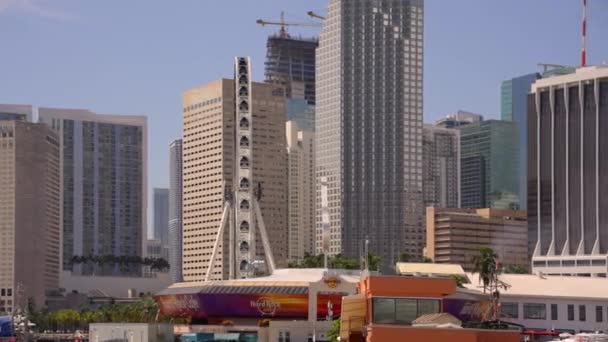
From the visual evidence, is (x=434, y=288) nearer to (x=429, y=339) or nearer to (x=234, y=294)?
(x=429, y=339)

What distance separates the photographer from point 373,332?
84188mm

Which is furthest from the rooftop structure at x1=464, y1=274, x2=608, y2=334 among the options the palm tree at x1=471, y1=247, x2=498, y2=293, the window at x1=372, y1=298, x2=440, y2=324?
the window at x1=372, y1=298, x2=440, y2=324

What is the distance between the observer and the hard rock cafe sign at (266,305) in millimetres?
170000

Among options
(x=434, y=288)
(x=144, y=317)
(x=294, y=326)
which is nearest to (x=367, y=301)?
(x=434, y=288)

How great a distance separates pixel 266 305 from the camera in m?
170

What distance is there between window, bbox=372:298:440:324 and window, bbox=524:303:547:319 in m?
81.6

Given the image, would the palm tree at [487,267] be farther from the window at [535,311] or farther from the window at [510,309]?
the window at [535,311]

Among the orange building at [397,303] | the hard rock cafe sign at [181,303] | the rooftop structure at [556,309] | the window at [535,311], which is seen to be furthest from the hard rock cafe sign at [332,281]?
the orange building at [397,303]

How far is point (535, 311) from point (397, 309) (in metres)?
83.1

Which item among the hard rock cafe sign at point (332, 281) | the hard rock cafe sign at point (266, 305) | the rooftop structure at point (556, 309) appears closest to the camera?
the rooftop structure at point (556, 309)

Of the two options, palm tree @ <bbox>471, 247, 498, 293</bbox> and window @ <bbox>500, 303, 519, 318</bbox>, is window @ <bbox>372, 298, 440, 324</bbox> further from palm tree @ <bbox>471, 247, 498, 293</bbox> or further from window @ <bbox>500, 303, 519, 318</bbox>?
window @ <bbox>500, 303, 519, 318</bbox>

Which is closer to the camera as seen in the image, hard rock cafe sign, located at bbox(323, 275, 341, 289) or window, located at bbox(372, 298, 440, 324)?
window, located at bbox(372, 298, 440, 324)

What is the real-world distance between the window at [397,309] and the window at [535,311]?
268 ft

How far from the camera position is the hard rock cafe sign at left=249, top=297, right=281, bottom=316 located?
17000cm
